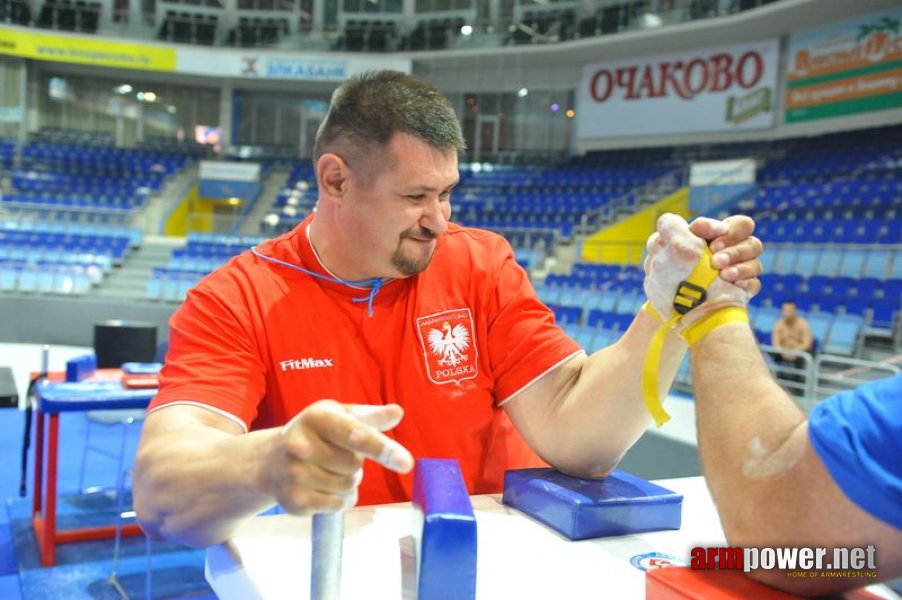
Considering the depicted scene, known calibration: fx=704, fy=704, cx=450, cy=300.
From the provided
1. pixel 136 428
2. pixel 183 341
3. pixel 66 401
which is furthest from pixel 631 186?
pixel 183 341

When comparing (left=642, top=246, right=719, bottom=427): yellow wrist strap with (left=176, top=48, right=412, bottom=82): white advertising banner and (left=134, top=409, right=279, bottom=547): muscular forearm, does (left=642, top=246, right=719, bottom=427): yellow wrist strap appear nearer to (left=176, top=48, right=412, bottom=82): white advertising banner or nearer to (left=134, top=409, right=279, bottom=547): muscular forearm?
(left=134, top=409, right=279, bottom=547): muscular forearm

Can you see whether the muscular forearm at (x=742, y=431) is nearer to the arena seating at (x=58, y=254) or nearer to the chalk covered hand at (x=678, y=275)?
the chalk covered hand at (x=678, y=275)

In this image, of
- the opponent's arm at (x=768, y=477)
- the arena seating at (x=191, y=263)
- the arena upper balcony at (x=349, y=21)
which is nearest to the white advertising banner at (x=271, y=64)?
the arena upper balcony at (x=349, y=21)

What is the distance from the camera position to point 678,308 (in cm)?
114

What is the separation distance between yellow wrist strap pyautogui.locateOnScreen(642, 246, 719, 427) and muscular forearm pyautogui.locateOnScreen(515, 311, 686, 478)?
0.13 m

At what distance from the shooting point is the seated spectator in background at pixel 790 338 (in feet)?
Answer: 19.9

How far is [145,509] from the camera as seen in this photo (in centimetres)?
114

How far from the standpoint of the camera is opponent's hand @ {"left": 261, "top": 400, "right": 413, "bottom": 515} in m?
0.66

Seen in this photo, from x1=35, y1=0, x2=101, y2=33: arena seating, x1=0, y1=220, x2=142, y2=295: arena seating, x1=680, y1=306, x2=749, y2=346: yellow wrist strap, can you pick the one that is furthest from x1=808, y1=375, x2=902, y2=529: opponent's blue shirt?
x1=35, y1=0, x2=101, y2=33: arena seating

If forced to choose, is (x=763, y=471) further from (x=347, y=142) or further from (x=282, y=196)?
(x=282, y=196)

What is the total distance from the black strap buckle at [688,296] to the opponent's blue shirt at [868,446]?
346 millimetres

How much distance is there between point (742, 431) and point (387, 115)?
94 centimetres

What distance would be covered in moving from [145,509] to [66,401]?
2.11 m

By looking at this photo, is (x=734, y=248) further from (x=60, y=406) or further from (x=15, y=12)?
(x=15, y=12)
